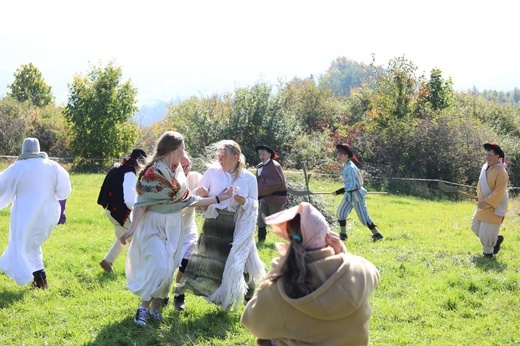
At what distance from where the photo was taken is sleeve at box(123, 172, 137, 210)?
7316mm

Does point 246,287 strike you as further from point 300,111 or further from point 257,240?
point 300,111

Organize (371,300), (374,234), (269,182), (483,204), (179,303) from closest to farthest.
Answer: (179,303)
(371,300)
(483,204)
(269,182)
(374,234)

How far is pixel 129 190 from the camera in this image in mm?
7359

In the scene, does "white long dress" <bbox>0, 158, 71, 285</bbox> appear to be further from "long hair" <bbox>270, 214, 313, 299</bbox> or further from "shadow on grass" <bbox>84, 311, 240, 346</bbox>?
"long hair" <bbox>270, 214, 313, 299</bbox>

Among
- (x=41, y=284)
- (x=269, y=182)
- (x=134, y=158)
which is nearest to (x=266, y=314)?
(x=134, y=158)

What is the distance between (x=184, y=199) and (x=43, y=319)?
199cm

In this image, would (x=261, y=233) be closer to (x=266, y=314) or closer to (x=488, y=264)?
(x=488, y=264)

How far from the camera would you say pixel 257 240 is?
35.3 ft

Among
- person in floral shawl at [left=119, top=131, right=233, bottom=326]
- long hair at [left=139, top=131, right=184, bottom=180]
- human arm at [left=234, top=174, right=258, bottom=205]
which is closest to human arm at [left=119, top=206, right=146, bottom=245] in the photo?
person in floral shawl at [left=119, top=131, right=233, bottom=326]

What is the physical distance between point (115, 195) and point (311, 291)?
18.0ft

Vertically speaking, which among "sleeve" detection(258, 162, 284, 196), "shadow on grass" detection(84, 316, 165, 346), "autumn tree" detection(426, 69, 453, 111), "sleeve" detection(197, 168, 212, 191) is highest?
"autumn tree" detection(426, 69, 453, 111)

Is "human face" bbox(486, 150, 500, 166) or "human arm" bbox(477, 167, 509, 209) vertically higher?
"human face" bbox(486, 150, 500, 166)

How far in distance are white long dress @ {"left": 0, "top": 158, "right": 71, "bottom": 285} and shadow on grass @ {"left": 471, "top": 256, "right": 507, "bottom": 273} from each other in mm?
6212

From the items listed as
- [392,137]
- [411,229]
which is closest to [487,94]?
[392,137]
